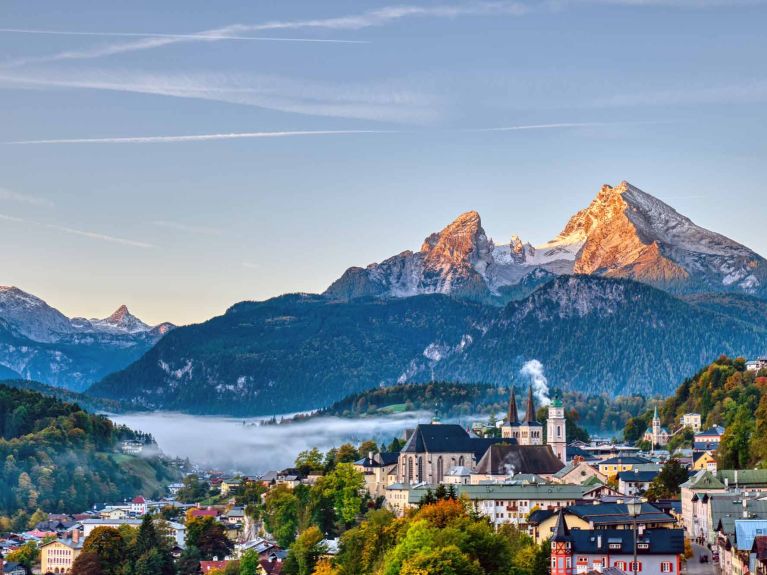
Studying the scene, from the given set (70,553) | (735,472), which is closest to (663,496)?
(735,472)

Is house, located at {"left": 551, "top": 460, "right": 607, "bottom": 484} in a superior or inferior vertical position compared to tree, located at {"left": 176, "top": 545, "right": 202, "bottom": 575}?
superior

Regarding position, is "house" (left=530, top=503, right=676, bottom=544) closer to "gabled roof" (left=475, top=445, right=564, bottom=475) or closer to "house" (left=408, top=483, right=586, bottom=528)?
"house" (left=408, top=483, right=586, bottom=528)

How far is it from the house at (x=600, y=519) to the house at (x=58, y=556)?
7396 cm

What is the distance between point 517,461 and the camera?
588 feet

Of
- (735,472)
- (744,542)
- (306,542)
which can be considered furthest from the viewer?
(306,542)

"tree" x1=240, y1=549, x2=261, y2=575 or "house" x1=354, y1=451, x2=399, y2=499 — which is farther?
"house" x1=354, y1=451, x2=399, y2=499

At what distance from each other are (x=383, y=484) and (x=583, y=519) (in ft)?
197

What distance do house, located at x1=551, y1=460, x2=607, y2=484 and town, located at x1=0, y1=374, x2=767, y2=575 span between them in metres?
0.15

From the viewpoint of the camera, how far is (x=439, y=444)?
192 meters

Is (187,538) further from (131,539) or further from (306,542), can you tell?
(306,542)

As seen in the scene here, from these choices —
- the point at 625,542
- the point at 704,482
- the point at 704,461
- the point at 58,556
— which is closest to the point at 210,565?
the point at 58,556

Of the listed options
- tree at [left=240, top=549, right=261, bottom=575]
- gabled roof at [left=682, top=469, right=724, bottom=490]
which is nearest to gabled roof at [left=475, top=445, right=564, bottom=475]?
tree at [left=240, top=549, right=261, bottom=575]

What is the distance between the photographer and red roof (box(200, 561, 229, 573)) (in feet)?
583

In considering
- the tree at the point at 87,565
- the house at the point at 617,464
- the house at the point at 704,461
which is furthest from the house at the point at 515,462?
the tree at the point at 87,565
